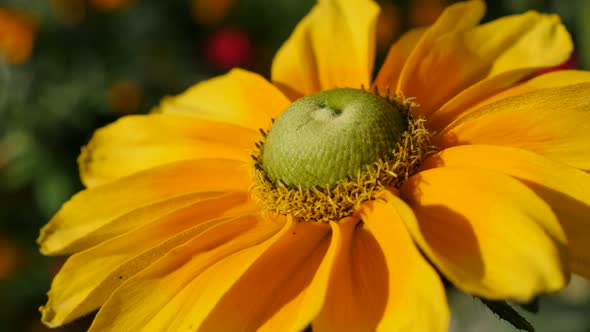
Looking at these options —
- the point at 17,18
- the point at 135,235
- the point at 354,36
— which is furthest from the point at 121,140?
the point at 17,18

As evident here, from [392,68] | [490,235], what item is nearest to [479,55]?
[392,68]

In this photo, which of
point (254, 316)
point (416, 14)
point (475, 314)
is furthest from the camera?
point (416, 14)

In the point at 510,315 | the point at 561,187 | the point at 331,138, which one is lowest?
the point at 510,315

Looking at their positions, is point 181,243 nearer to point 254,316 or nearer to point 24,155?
point 254,316

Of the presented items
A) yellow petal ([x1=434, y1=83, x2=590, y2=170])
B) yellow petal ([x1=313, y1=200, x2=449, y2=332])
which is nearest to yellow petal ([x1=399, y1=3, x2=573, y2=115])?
yellow petal ([x1=434, y1=83, x2=590, y2=170])

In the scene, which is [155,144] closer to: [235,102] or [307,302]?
[235,102]

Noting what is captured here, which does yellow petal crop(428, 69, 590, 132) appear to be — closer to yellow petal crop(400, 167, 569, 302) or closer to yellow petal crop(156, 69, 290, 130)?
yellow petal crop(400, 167, 569, 302)
